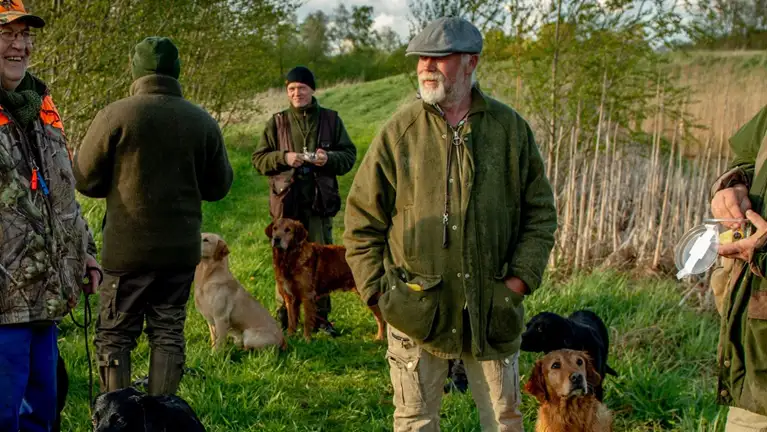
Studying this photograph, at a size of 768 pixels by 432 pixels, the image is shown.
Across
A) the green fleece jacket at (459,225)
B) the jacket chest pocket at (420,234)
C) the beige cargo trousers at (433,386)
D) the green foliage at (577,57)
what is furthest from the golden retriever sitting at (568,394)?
the green foliage at (577,57)

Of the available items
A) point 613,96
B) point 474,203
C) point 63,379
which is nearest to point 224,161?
point 63,379

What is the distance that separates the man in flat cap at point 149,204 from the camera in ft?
13.2

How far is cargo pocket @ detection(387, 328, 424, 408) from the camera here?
318 centimetres

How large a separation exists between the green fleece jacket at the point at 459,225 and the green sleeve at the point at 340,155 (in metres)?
3.25

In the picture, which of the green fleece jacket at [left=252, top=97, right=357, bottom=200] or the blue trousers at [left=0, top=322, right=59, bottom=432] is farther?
the green fleece jacket at [left=252, top=97, right=357, bottom=200]

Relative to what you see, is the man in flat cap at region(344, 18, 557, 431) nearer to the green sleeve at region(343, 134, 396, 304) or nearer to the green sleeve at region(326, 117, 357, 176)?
the green sleeve at region(343, 134, 396, 304)

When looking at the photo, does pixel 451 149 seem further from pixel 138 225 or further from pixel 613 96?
pixel 613 96

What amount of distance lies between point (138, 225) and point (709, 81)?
30.1 ft

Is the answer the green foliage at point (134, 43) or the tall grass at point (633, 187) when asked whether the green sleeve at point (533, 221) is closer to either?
the tall grass at point (633, 187)

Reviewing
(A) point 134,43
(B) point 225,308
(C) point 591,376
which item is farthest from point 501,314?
(A) point 134,43

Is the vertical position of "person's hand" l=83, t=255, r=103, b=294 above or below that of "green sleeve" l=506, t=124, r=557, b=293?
below

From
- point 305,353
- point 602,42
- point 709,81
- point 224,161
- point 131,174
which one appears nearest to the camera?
point 131,174

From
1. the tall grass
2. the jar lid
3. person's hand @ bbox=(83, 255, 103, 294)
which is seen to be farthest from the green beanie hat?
the tall grass

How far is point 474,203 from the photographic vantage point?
3053 millimetres
